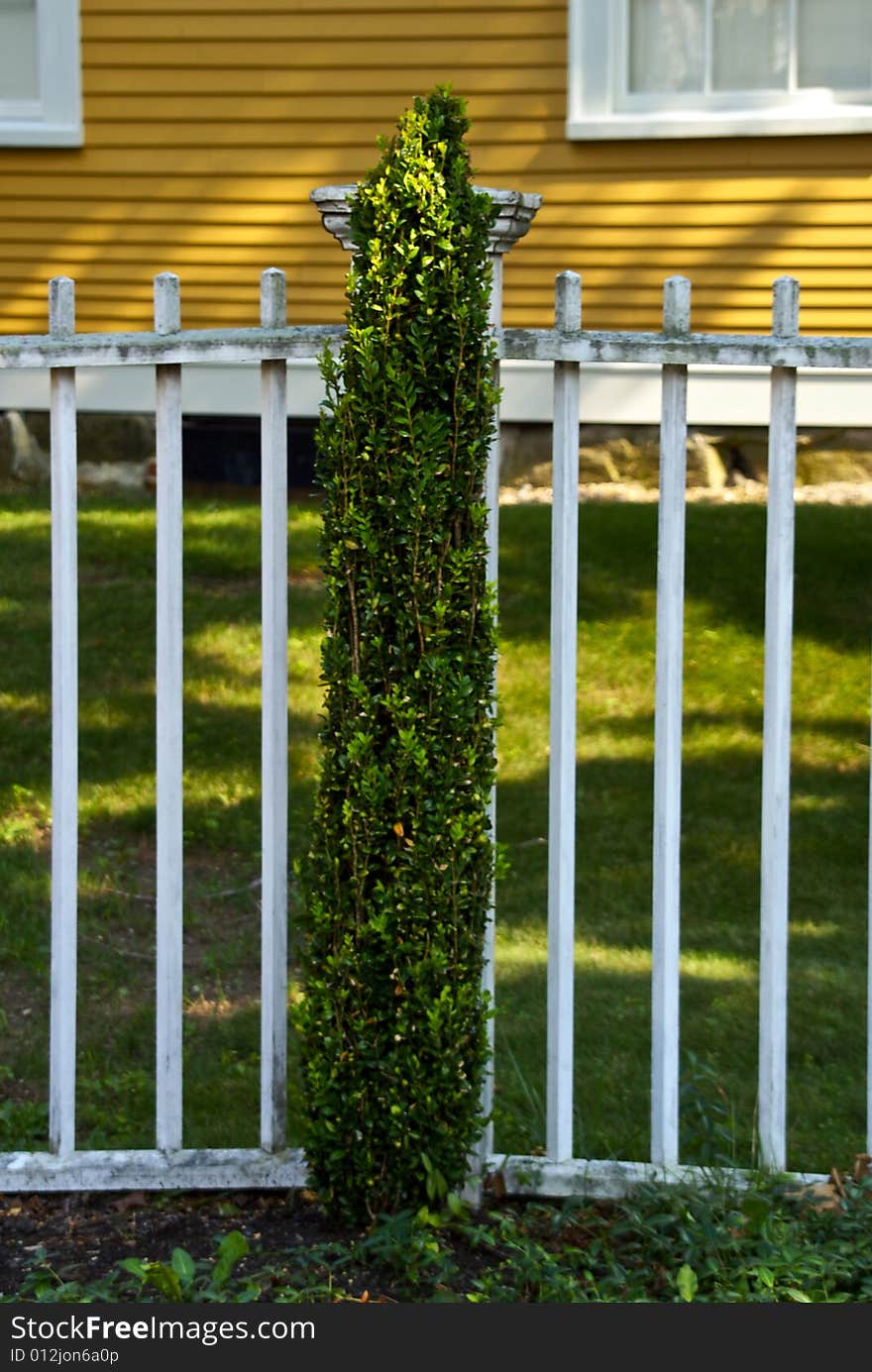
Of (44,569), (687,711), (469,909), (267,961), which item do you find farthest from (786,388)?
(44,569)

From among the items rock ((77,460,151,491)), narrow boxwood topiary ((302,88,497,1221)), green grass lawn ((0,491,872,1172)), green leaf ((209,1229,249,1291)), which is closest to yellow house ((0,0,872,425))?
rock ((77,460,151,491))

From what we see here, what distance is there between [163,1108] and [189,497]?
6526 millimetres

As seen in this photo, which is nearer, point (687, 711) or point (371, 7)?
point (687, 711)

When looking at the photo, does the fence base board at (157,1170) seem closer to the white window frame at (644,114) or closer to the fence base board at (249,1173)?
the fence base board at (249,1173)

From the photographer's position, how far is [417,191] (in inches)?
117

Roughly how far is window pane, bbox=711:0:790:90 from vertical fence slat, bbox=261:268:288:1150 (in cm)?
673

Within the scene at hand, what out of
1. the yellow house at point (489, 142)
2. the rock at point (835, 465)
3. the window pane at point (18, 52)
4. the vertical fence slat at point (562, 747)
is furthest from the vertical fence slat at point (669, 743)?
the window pane at point (18, 52)

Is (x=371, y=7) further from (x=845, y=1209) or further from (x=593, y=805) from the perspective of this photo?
(x=845, y=1209)

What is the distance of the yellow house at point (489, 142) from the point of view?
8992 millimetres

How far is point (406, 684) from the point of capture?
3.01m

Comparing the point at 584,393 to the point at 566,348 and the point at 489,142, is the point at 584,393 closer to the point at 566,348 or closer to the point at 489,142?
the point at 489,142

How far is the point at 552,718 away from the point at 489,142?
21.5 ft

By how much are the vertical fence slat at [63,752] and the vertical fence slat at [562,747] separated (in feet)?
3.01

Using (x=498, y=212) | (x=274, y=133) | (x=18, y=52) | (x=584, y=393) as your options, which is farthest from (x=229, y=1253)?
(x=18, y=52)
